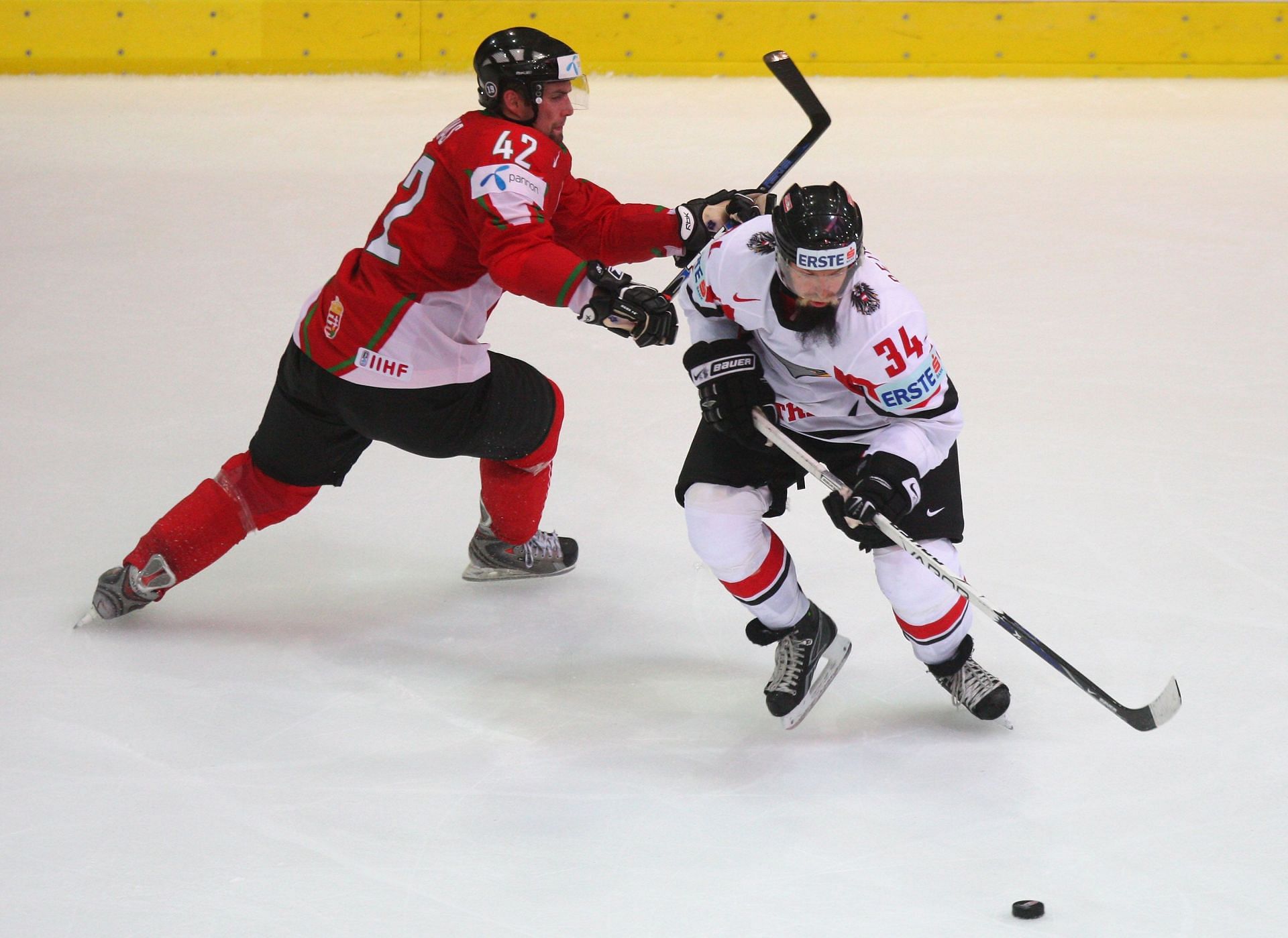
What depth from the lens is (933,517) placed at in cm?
248

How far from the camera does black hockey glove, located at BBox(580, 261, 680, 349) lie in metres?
2.48

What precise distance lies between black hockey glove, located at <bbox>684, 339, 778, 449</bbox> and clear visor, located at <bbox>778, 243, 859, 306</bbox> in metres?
0.20

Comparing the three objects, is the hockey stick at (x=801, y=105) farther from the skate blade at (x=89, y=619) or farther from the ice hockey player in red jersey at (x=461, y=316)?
the skate blade at (x=89, y=619)

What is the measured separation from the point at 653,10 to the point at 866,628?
5.17 m

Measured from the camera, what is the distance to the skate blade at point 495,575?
10.4 ft

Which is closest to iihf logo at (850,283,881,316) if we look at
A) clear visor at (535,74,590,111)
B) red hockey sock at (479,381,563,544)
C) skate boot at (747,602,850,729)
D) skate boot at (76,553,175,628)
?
skate boot at (747,602,850,729)

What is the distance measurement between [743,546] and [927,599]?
0.33 m

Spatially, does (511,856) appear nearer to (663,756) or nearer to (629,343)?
(663,756)

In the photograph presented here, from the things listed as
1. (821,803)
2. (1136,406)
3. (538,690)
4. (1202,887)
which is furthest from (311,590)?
(1136,406)

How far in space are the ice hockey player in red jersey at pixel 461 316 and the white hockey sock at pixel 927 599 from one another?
1.82 feet

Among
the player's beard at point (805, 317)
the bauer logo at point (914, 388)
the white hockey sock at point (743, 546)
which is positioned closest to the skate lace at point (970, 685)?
the white hockey sock at point (743, 546)

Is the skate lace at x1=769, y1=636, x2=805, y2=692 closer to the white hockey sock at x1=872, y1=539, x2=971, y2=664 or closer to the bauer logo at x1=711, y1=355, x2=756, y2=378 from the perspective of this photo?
the white hockey sock at x1=872, y1=539, x2=971, y2=664

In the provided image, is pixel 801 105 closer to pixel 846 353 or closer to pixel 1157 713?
pixel 846 353

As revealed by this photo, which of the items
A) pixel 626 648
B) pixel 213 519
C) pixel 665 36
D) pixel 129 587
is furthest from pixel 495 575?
pixel 665 36
